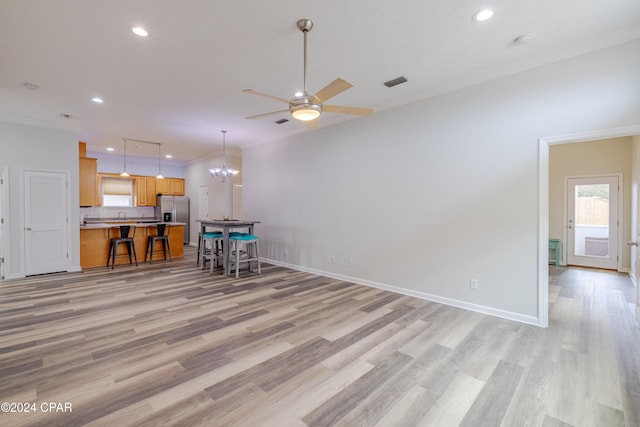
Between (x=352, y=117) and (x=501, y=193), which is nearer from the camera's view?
(x=501, y=193)

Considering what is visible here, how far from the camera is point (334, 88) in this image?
238 cm

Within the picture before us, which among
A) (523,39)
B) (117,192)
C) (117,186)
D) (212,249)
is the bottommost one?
(212,249)

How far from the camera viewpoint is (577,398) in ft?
6.52

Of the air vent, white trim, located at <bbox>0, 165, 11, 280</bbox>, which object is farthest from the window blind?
the air vent

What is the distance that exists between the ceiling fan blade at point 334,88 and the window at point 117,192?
940cm

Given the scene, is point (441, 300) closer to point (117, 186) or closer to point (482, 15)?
point (482, 15)

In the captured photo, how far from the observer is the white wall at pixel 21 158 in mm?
5070

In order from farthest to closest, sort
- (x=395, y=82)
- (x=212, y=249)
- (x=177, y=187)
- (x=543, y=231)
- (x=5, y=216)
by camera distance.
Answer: (x=177, y=187) → (x=212, y=249) → (x=5, y=216) → (x=395, y=82) → (x=543, y=231)

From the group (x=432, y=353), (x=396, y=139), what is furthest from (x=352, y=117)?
(x=432, y=353)

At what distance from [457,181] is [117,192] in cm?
1013

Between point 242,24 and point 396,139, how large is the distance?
8.92ft

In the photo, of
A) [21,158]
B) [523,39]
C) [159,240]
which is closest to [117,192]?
[159,240]

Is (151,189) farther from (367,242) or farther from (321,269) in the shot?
(367,242)

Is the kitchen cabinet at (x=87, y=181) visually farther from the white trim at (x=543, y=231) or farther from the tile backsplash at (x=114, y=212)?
the white trim at (x=543, y=231)
